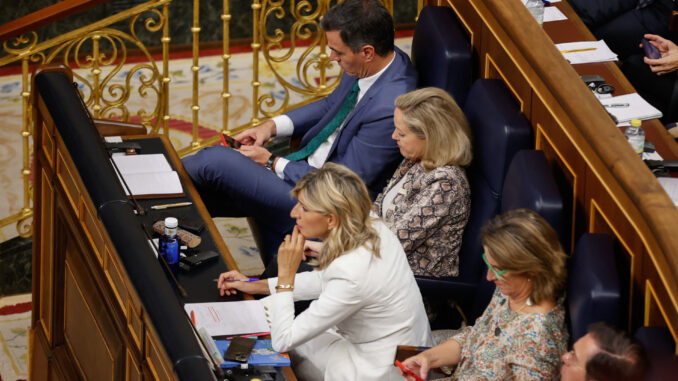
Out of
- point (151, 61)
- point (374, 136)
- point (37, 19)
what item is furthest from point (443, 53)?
point (37, 19)

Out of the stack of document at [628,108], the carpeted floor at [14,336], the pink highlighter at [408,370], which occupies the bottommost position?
the carpeted floor at [14,336]

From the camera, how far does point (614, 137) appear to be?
2.86 meters

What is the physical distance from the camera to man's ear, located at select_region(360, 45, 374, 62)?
3863 millimetres

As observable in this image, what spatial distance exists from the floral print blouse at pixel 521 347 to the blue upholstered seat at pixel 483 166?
59 cm

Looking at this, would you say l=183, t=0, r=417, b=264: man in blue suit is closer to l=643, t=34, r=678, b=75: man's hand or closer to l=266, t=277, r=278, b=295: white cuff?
l=266, t=277, r=278, b=295: white cuff

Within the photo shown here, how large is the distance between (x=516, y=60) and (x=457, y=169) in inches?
17.5

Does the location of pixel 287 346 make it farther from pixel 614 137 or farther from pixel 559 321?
pixel 614 137

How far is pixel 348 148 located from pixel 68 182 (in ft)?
3.63

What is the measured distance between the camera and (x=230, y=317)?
305 centimetres

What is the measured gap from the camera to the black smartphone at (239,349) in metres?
2.84

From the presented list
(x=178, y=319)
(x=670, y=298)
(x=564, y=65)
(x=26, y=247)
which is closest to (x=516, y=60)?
(x=564, y=65)

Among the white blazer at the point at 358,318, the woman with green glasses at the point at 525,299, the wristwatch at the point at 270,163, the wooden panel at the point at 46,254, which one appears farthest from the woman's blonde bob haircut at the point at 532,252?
the wooden panel at the point at 46,254

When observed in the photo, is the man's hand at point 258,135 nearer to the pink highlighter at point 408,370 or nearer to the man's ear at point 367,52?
the man's ear at point 367,52

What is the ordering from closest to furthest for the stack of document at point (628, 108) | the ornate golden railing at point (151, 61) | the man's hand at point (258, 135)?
1. the stack of document at point (628, 108)
2. the man's hand at point (258, 135)
3. the ornate golden railing at point (151, 61)
